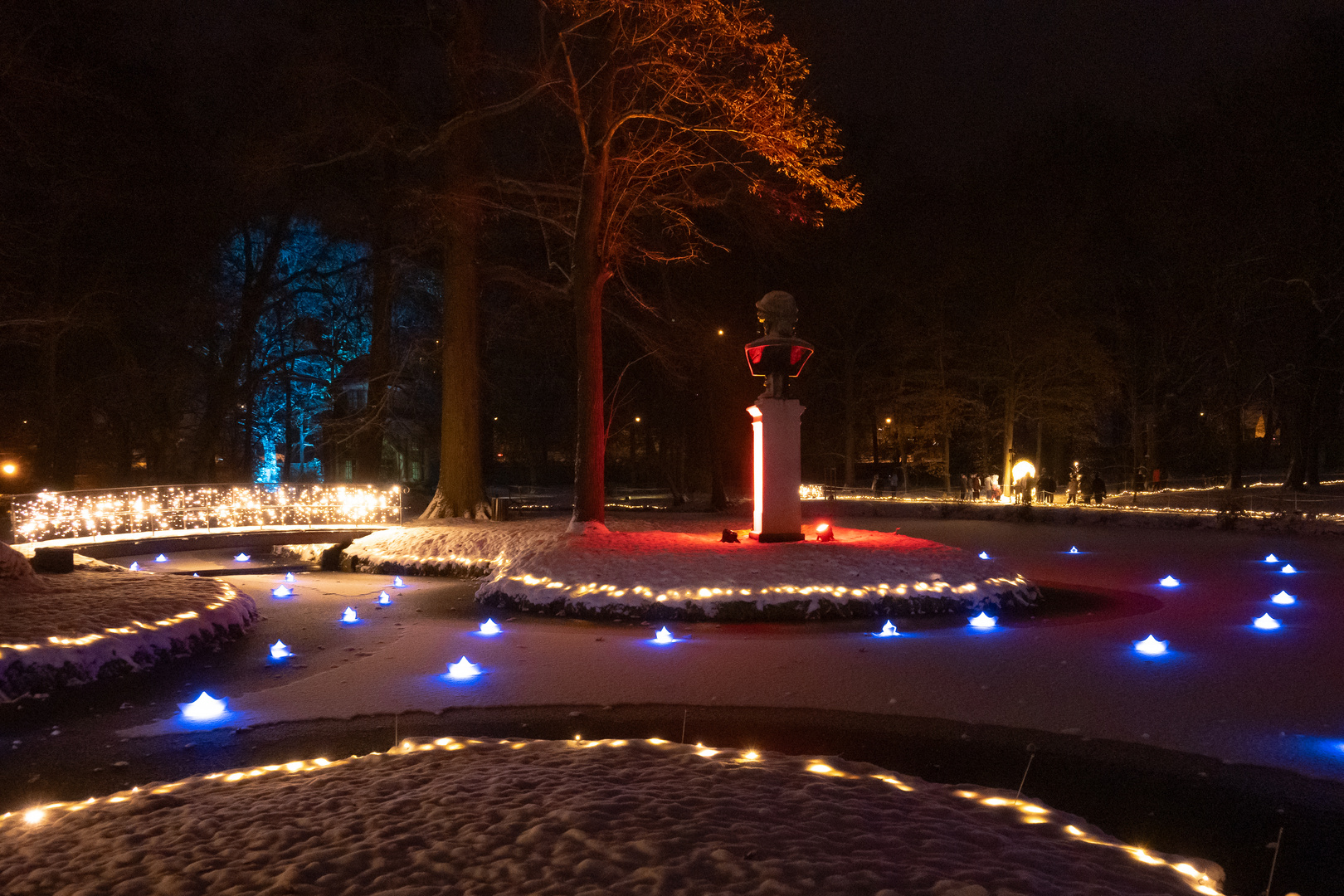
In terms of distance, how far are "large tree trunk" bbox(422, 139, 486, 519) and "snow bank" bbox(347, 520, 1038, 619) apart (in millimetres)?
7013

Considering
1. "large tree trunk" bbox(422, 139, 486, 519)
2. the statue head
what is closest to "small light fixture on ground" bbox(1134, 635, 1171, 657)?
the statue head

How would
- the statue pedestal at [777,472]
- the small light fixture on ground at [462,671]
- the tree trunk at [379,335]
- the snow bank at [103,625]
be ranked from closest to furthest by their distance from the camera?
the snow bank at [103,625] → the small light fixture on ground at [462,671] → the statue pedestal at [777,472] → the tree trunk at [379,335]

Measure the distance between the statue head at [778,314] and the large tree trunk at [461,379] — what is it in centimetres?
737

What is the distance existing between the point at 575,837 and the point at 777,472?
11352mm

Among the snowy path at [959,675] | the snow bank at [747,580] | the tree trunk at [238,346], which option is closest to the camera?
the snowy path at [959,675]

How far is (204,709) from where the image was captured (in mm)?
7297

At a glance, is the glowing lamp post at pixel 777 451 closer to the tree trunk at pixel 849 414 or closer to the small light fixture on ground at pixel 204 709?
the small light fixture on ground at pixel 204 709

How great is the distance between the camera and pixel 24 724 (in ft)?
23.5

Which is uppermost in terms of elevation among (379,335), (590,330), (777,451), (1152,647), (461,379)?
(379,335)

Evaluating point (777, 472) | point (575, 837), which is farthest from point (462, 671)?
point (777, 472)

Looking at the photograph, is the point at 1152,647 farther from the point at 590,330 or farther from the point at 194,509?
the point at 194,509

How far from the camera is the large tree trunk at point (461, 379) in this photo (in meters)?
20.7

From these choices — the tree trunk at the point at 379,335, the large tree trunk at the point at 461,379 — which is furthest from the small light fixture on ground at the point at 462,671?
the tree trunk at the point at 379,335

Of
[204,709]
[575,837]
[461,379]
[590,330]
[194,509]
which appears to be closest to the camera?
[575,837]
